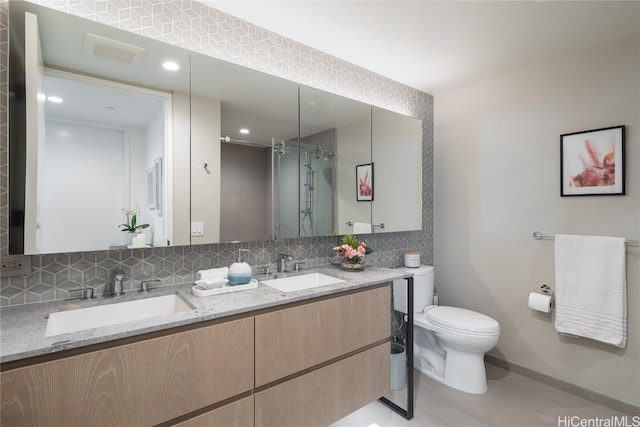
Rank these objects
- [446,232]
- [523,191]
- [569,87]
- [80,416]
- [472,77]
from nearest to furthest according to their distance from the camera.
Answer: [80,416] → [569,87] → [523,191] → [472,77] → [446,232]

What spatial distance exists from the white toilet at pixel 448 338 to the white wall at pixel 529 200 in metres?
0.42

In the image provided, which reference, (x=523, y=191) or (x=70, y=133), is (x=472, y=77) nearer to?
(x=523, y=191)

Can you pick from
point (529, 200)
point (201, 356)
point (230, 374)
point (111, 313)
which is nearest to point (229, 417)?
point (230, 374)

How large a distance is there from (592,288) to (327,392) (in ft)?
6.30

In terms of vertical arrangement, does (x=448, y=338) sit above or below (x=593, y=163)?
below

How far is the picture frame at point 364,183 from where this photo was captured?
248 centimetres

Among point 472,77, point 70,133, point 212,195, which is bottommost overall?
point 212,195

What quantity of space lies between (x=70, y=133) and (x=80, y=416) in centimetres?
113

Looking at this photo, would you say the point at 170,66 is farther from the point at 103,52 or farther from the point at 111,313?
the point at 111,313

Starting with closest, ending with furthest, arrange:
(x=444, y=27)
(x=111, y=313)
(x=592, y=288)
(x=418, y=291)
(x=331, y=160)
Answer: (x=111, y=313)
(x=444, y=27)
(x=592, y=288)
(x=331, y=160)
(x=418, y=291)

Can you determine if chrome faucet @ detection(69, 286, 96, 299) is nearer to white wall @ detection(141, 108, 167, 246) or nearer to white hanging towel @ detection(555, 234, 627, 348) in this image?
white wall @ detection(141, 108, 167, 246)

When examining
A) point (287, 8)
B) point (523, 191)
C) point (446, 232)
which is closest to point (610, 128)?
point (523, 191)

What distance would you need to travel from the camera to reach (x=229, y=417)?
1358 mm

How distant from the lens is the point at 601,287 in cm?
211
